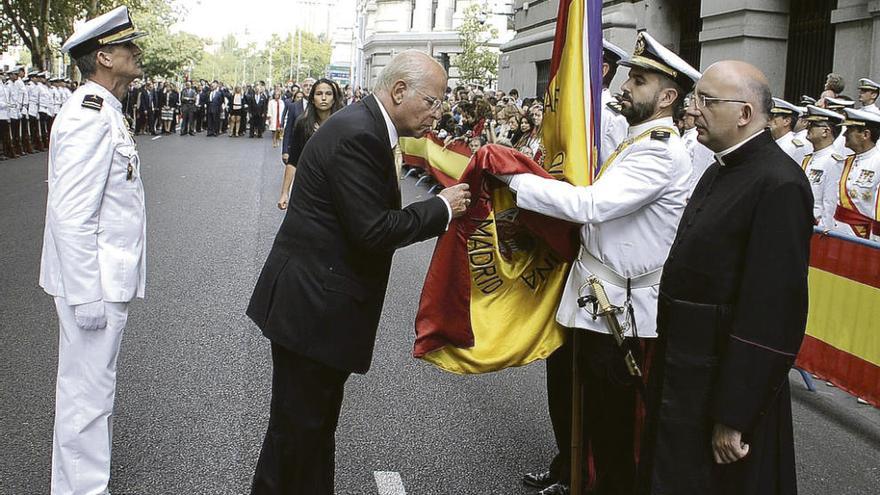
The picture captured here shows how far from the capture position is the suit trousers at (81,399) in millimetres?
4047

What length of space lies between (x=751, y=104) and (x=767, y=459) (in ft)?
3.81

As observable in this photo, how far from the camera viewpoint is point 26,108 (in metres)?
24.1

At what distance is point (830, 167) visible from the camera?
9.57m

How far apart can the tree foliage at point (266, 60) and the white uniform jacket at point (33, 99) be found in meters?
96.0

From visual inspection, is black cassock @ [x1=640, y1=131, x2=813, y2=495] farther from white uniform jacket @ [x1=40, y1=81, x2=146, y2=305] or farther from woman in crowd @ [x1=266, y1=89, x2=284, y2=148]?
woman in crowd @ [x1=266, y1=89, x2=284, y2=148]

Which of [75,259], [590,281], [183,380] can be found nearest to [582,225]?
[590,281]

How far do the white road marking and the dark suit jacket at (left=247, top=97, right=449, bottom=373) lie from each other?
3.69 ft

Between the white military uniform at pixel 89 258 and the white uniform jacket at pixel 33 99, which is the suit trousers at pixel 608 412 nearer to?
the white military uniform at pixel 89 258

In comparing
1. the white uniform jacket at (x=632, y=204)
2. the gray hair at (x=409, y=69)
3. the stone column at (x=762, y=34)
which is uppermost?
the stone column at (x=762, y=34)

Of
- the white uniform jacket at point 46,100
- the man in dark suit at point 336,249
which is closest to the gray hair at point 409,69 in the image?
the man in dark suit at point 336,249

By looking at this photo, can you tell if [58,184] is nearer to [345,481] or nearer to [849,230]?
[345,481]

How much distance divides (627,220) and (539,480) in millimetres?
1523

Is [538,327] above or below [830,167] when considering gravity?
below

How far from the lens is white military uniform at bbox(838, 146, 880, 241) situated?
889 cm
